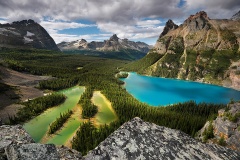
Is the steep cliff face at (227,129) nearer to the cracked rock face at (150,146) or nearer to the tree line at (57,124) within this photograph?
the cracked rock face at (150,146)

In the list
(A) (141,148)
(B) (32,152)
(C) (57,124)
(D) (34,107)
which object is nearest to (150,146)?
(A) (141,148)

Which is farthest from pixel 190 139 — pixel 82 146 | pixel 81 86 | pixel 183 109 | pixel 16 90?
pixel 81 86

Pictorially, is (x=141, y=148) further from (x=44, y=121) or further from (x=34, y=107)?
(x=34, y=107)

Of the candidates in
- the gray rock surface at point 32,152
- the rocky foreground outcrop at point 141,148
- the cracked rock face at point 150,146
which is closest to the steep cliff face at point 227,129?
the cracked rock face at point 150,146

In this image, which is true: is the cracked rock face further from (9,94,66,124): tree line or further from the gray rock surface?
(9,94,66,124): tree line

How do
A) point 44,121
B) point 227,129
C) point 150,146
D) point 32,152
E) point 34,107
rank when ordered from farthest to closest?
point 34,107
point 44,121
point 227,129
point 32,152
point 150,146

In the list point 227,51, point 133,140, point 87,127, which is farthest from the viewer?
point 227,51

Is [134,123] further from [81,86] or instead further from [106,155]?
[81,86]
